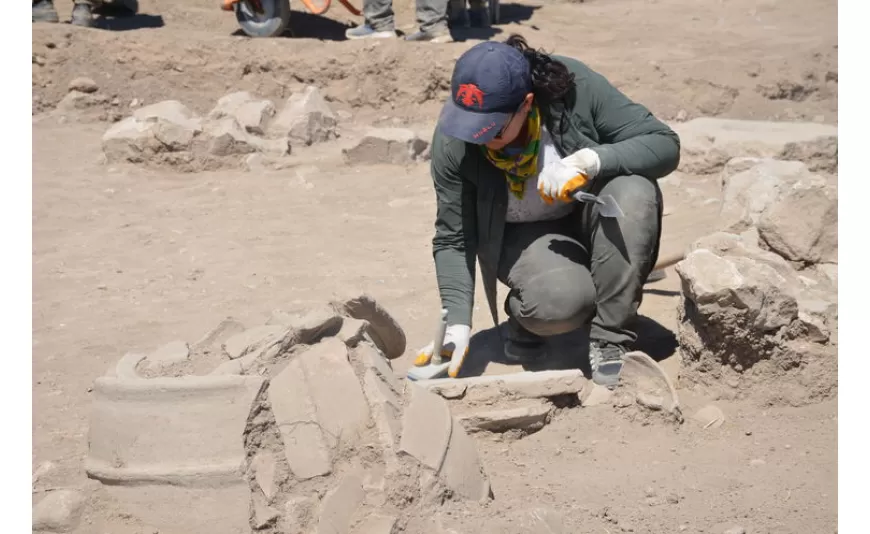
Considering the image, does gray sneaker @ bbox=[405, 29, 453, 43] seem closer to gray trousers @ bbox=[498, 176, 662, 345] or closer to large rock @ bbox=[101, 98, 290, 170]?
large rock @ bbox=[101, 98, 290, 170]

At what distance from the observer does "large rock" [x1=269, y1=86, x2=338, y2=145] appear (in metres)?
6.55

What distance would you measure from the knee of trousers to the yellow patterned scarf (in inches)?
14.6

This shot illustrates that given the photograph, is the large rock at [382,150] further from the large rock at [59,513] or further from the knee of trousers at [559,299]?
the large rock at [59,513]

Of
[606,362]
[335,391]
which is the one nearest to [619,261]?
[606,362]

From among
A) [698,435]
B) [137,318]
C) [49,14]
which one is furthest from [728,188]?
[49,14]

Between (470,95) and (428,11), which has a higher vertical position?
(428,11)

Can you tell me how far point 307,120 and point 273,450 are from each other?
453 cm

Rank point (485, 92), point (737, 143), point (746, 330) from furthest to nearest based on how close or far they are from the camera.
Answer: point (737, 143) → point (746, 330) → point (485, 92)

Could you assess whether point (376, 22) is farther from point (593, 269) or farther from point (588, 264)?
point (593, 269)

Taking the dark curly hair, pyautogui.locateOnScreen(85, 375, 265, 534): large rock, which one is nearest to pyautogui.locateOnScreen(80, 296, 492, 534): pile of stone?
pyautogui.locateOnScreen(85, 375, 265, 534): large rock

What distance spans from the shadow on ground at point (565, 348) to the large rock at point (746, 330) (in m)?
0.35

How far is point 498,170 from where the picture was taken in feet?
10.3

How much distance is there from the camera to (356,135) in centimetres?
696

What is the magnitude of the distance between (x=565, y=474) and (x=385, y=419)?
2.02 ft
